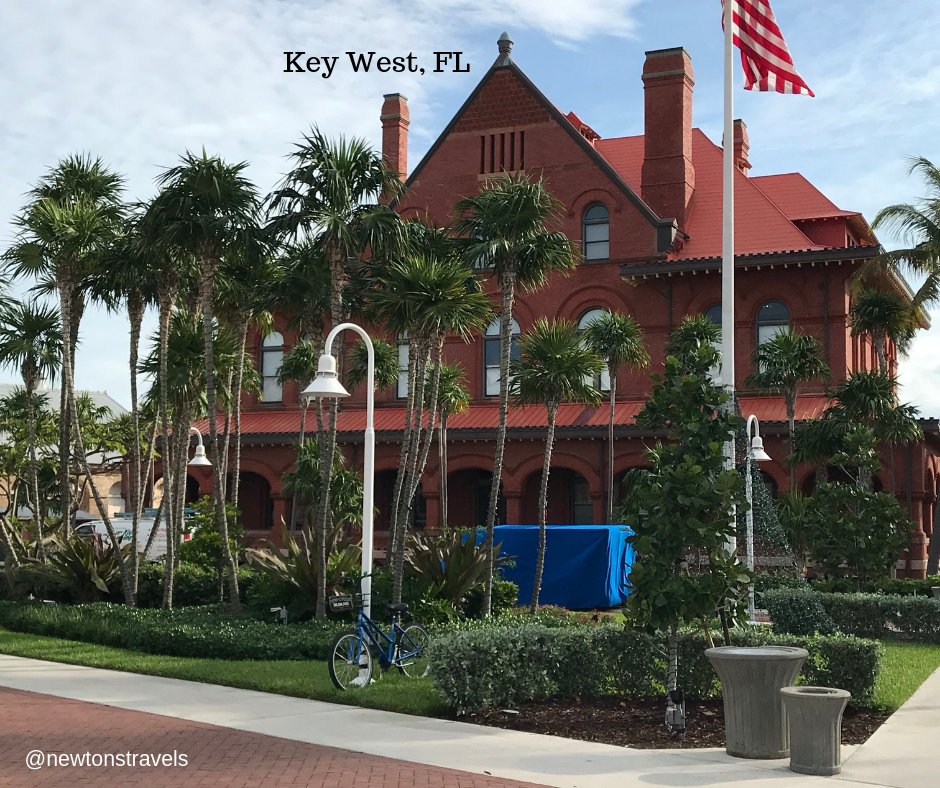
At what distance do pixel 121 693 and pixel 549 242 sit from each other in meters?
10.5

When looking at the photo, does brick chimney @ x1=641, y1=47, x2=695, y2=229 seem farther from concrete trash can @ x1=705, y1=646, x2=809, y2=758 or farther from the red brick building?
concrete trash can @ x1=705, y1=646, x2=809, y2=758

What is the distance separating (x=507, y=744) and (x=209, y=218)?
11166 millimetres

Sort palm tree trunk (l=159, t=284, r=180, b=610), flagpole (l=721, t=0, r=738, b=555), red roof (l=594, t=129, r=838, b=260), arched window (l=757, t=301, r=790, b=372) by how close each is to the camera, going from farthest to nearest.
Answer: red roof (l=594, t=129, r=838, b=260)
arched window (l=757, t=301, r=790, b=372)
palm tree trunk (l=159, t=284, r=180, b=610)
flagpole (l=721, t=0, r=738, b=555)

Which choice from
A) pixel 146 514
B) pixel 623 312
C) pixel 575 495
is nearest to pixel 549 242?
pixel 623 312

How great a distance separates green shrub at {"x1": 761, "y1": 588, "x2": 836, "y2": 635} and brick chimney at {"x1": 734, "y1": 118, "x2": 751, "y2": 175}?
100 feet

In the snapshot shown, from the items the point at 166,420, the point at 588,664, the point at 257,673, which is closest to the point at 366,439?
the point at 257,673

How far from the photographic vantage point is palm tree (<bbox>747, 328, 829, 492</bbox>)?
29.8 m

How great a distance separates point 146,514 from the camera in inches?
1610

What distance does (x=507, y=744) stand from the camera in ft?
33.4

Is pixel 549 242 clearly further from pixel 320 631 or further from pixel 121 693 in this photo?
pixel 121 693

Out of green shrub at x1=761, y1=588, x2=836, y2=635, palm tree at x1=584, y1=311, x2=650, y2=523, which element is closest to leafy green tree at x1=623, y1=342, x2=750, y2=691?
green shrub at x1=761, y1=588, x2=836, y2=635

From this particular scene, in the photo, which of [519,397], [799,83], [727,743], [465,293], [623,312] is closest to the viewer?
[727,743]

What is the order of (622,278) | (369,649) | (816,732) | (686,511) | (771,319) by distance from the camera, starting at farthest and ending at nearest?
(622,278), (771,319), (369,649), (686,511), (816,732)

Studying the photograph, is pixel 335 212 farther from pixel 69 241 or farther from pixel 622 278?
pixel 622 278
